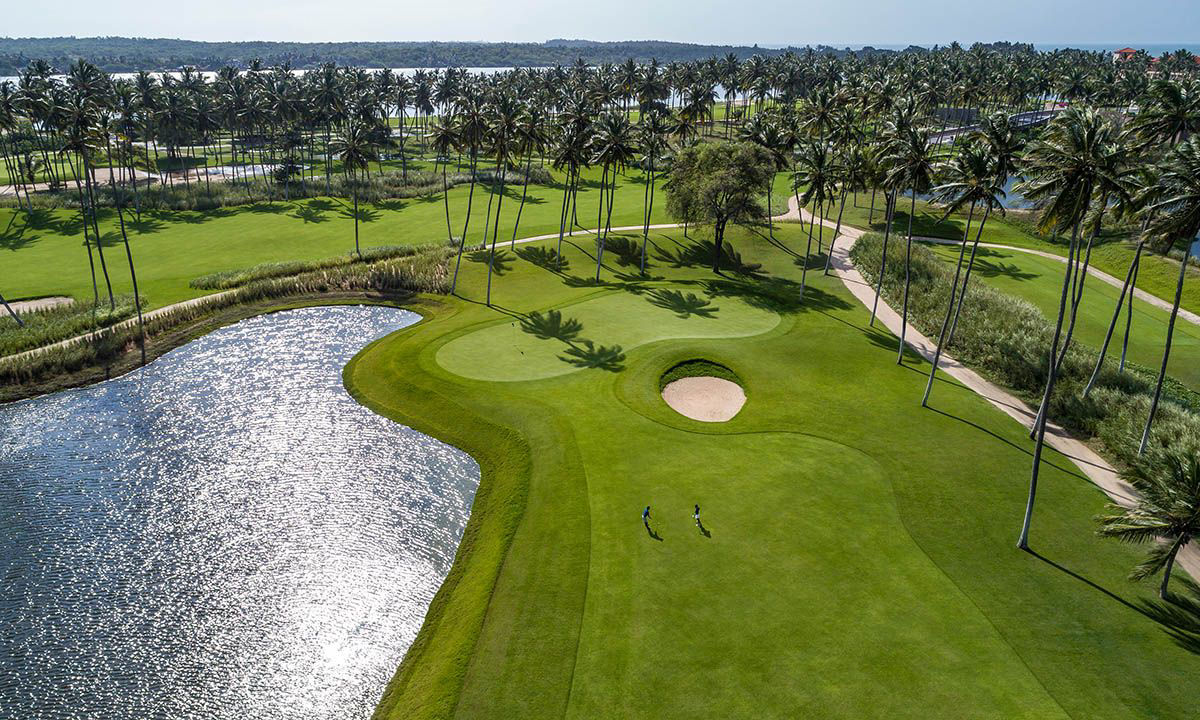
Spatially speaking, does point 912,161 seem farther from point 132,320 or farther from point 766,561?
point 132,320

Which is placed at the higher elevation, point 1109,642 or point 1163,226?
point 1163,226

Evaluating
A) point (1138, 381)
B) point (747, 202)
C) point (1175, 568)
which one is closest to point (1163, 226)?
point (1175, 568)

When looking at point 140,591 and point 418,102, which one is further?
point 418,102

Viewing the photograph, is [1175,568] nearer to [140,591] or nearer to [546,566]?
[546,566]

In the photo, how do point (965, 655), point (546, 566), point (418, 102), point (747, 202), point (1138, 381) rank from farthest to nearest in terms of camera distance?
point (418, 102)
point (747, 202)
point (1138, 381)
point (546, 566)
point (965, 655)

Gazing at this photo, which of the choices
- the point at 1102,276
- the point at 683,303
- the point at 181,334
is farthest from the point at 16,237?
the point at 1102,276

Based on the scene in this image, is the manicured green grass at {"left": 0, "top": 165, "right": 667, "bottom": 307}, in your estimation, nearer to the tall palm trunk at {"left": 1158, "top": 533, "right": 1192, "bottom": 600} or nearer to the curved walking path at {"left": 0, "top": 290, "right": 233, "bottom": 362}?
the curved walking path at {"left": 0, "top": 290, "right": 233, "bottom": 362}
